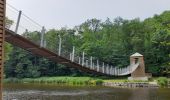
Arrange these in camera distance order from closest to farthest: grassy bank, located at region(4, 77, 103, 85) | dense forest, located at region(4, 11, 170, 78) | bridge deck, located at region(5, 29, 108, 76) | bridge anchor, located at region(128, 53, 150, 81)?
bridge deck, located at region(5, 29, 108, 76), grassy bank, located at region(4, 77, 103, 85), bridge anchor, located at region(128, 53, 150, 81), dense forest, located at region(4, 11, 170, 78)

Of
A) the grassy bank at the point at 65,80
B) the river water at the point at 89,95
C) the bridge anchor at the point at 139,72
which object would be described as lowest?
the river water at the point at 89,95

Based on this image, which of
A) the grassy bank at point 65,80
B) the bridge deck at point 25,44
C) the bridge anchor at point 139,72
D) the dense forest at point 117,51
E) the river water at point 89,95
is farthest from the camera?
the dense forest at point 117,51

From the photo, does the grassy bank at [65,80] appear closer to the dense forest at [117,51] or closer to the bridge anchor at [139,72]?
the dense forest at [117,51]

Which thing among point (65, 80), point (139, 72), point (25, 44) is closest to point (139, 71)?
point (139, 72)

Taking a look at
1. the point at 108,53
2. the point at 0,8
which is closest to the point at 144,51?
the point at 108,53

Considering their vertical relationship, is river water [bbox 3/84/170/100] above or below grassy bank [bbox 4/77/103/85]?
below

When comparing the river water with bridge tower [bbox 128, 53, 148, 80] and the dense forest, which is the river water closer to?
bridge tower [bbox 128, 53, 148, 80]

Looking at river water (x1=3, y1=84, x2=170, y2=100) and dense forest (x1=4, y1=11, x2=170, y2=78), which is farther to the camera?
dense forest (x1=4, y1=11, x2=170, y2=78)

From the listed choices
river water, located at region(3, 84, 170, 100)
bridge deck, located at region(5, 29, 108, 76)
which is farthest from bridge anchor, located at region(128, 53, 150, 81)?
bridge deck, located at region(5, 29, 108, 76)

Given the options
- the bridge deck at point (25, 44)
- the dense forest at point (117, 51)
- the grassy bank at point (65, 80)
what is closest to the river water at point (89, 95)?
the bridge deck at point (25, 44)

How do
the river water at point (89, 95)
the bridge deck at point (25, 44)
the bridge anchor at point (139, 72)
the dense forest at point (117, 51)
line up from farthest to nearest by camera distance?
the dense forest at point (117, 51) → the bridge anchor at point (139, 72) → the river water at point (89, 95) → the bridge deck at point (25, 44)

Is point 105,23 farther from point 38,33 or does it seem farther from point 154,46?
point 38,33

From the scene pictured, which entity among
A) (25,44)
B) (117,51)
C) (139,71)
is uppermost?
(117,51)

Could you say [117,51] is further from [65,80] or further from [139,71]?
[65,80]
